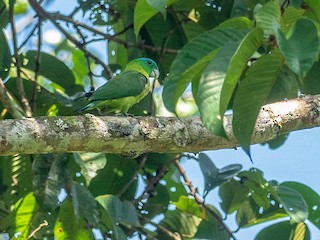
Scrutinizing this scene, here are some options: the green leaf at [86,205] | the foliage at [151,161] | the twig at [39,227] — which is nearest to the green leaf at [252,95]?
the foliage at [151,161]

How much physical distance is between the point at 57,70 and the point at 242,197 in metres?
1.04

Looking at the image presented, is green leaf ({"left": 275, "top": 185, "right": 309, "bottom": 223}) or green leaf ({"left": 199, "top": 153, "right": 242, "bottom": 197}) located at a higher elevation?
green leaf ({"left": 199, "top": 153, "right": 242, "bottom": 197})

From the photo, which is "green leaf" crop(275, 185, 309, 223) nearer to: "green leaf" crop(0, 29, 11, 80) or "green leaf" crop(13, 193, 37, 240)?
"green leaf" crop(13, 193, 37, 240)

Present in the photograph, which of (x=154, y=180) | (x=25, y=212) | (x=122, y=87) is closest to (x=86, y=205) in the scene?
(x=25, y=212)

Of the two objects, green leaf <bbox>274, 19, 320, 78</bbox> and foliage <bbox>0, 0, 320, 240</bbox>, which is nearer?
green leaf <bbox>274, 19, 320, 78</bbox>

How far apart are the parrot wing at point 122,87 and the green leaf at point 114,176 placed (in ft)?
1.48

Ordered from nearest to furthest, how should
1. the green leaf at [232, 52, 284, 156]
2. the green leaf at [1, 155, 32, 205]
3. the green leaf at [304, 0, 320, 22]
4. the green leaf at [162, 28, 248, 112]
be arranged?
the green leaf at [232, 52, 284, 156] < the green leaf at [162, 28, 248, 112] < the green leaf at [304, 0, 320, 22] < the green leaf at [1, 155, 32, 205]

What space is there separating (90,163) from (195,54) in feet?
3.86

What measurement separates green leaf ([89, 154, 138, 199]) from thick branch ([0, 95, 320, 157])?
3.94 feet

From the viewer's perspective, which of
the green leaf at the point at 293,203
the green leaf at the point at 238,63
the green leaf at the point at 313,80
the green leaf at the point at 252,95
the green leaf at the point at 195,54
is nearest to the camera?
the green leaf at the point at 238,63

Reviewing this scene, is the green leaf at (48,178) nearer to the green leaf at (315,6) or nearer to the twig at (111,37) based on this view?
the twig at (111,37)

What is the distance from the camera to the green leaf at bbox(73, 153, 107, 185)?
11.8 feet

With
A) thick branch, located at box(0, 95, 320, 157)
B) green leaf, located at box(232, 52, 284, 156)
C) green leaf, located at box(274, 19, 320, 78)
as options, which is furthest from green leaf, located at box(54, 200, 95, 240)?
green leaf, located at box(274, 19, 320, 78)

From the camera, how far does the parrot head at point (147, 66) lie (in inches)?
149
